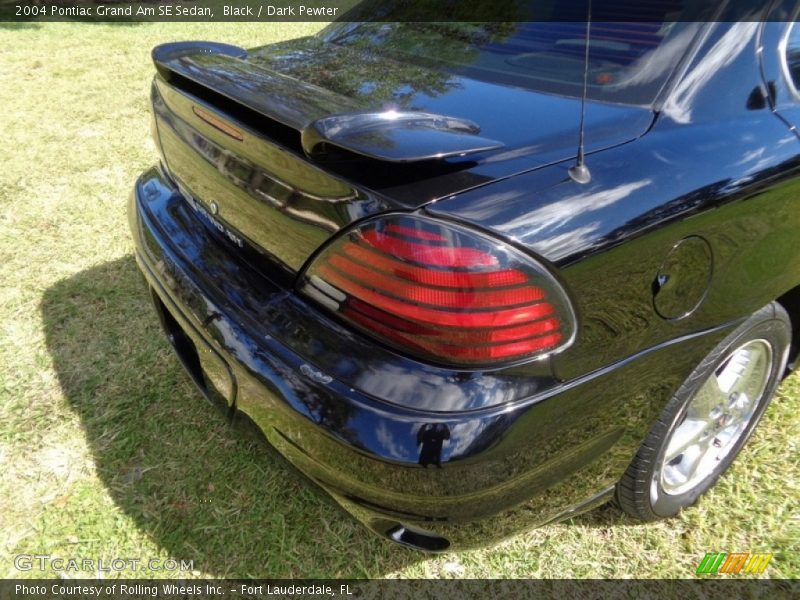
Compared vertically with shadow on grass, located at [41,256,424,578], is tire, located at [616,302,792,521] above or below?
above

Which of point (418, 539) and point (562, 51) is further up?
point (562, 51)

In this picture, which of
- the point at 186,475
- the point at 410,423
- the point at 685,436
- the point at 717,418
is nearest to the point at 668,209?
the point at 410,423

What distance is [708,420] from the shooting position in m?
1.91

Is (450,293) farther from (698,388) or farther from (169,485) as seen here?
(169,485)

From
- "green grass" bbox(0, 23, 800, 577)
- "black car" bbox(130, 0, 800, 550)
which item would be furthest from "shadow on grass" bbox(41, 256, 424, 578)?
"black car" bbox(130, 0, 800, 550)

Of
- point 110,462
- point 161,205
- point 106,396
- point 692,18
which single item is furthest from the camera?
point 106,396

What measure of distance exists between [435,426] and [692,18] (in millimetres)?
1230

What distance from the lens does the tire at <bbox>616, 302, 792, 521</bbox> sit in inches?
63.7

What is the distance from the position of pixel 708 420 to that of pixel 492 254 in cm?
122

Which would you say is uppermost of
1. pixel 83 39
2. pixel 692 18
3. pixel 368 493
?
pixel 692 18

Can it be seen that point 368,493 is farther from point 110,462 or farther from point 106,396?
point 106,396

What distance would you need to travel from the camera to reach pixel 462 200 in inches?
46.7

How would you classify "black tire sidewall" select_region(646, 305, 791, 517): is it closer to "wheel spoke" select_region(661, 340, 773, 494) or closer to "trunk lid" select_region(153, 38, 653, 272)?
"wheel spoke" select_region(661, 340, 773, 494)

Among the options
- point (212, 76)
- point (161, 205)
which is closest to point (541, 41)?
point (212, 76)
